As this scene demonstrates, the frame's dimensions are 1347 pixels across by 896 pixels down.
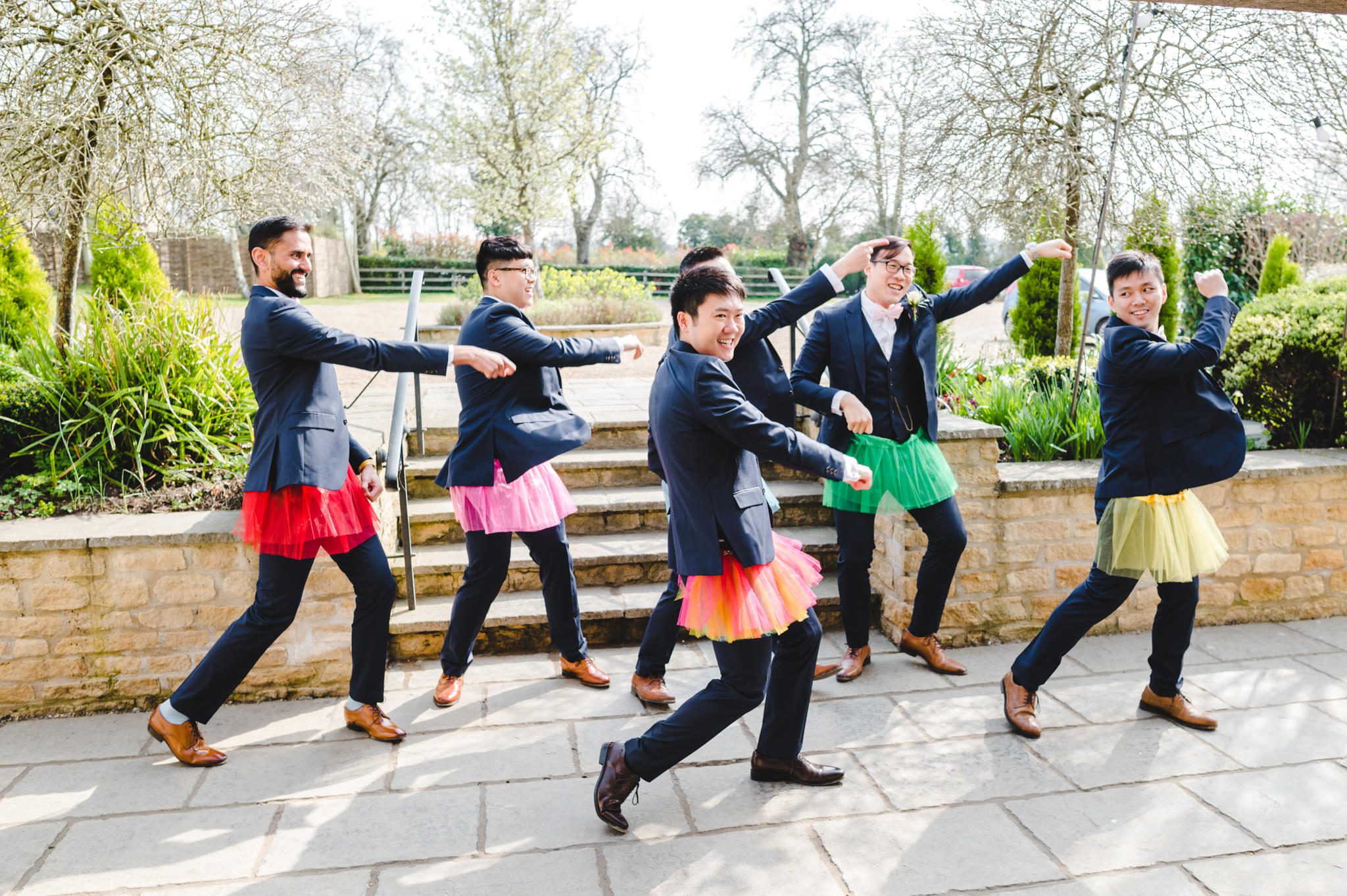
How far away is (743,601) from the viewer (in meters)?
2.83

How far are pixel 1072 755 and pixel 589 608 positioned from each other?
2237mm

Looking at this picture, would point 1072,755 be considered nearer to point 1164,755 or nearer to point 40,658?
point 1164,755

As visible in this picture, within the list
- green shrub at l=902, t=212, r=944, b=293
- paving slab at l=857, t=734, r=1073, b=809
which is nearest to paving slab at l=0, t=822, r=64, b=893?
paving slab at l=857, t=734, r=1073, b=809

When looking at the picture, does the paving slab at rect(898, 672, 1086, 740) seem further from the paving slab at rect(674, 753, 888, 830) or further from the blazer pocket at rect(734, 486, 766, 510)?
the blazer pocket at rect(734, 486, 766, 510)

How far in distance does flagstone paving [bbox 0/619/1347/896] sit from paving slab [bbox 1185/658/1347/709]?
0.02 m

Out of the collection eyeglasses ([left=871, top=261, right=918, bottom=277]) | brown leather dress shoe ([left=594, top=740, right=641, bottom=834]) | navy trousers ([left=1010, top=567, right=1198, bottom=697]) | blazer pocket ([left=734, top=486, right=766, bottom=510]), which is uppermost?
eyeglasses ([left=871, top=261, right=918, bottom=277])

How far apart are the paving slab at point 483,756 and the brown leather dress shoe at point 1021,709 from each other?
1703 mm

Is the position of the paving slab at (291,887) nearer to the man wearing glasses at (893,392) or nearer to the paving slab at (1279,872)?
the man wearing glasses at (893,392)

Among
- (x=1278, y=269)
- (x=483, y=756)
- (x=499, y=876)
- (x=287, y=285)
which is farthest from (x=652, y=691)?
(x=1278, y=269)

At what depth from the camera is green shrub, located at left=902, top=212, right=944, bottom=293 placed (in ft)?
31.3

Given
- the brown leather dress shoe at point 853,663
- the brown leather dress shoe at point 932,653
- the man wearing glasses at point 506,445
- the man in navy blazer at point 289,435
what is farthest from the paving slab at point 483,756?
the brown leather dress shoe at point 932,653

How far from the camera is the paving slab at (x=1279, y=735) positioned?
336 centimetres

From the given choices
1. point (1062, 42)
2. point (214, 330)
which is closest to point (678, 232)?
point (1062, 42)

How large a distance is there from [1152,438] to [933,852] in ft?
5.77
